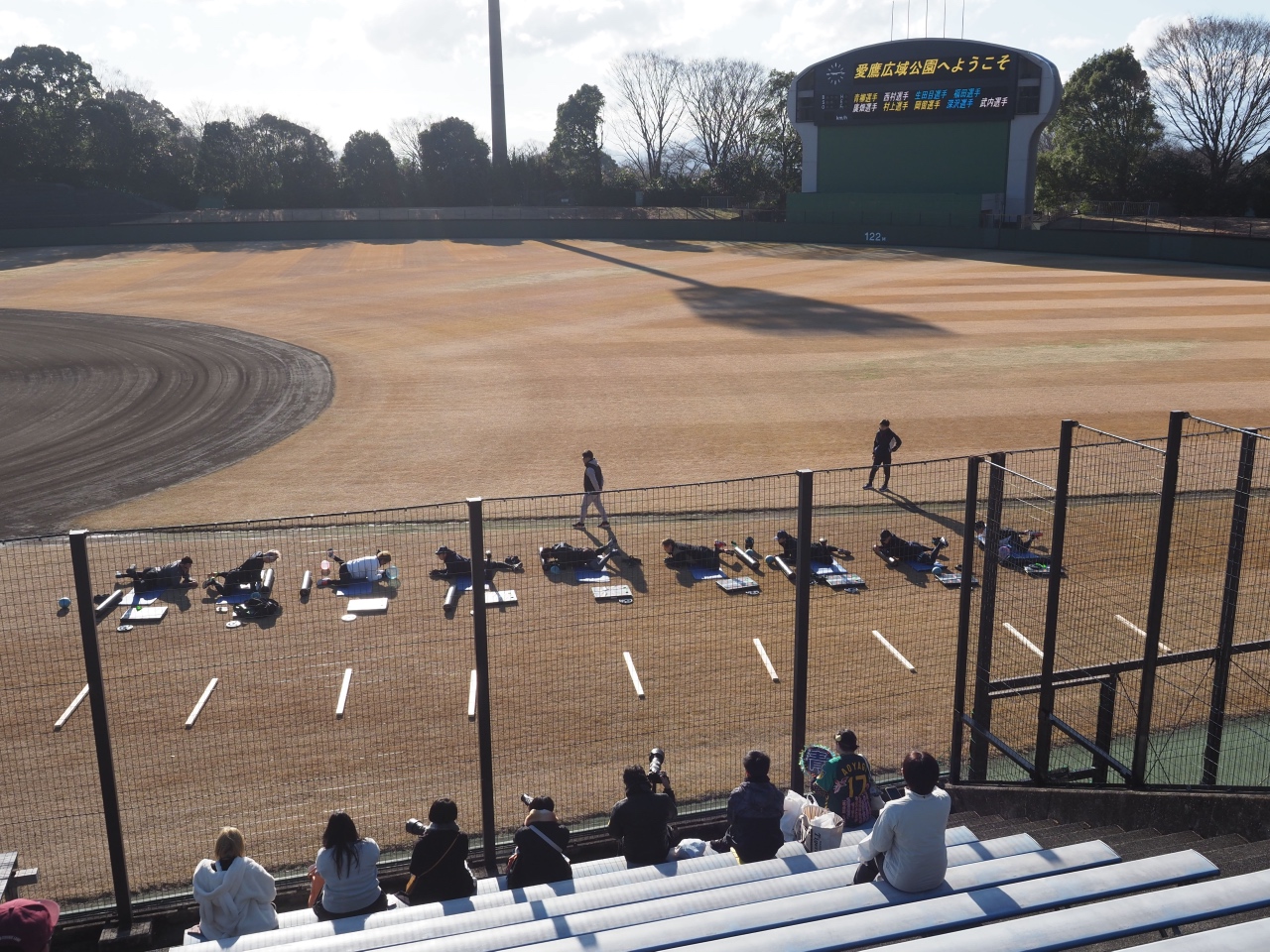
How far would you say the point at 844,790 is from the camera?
24.9 feet

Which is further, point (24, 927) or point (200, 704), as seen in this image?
point (200, 704)

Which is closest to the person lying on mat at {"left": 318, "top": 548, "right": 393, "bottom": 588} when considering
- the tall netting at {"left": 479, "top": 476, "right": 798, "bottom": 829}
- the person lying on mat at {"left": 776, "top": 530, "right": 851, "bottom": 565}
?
the tall netting at {"left": 479, "top": 476, "right": 798, "bottom": 829}

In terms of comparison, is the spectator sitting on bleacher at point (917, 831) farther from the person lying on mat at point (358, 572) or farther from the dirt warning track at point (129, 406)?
the dirt warning track at point (129, 406)

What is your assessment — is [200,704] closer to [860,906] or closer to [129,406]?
[860,906]

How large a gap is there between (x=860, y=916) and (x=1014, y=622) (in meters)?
8.98

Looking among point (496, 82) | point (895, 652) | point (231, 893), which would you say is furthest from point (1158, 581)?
point (496, 82)

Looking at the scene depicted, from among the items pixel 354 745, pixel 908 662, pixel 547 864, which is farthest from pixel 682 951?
pixel 908 662

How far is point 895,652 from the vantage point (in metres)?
12.3

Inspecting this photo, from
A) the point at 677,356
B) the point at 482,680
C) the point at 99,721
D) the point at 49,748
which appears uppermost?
the point at 482,680

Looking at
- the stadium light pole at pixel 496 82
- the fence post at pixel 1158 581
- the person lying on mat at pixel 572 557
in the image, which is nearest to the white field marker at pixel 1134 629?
the fence post at pixel 1158 581

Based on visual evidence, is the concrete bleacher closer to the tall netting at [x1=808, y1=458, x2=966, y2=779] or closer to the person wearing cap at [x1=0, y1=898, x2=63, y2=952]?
the person wearing cap at [x1=0, y1=898, x2=63, y2=952]

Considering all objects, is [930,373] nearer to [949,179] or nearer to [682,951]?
[682,951]

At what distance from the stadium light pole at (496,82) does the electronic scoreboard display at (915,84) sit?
26.2 meters

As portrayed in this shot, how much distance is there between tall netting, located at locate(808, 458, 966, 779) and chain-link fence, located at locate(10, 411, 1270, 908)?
0.14 feet
